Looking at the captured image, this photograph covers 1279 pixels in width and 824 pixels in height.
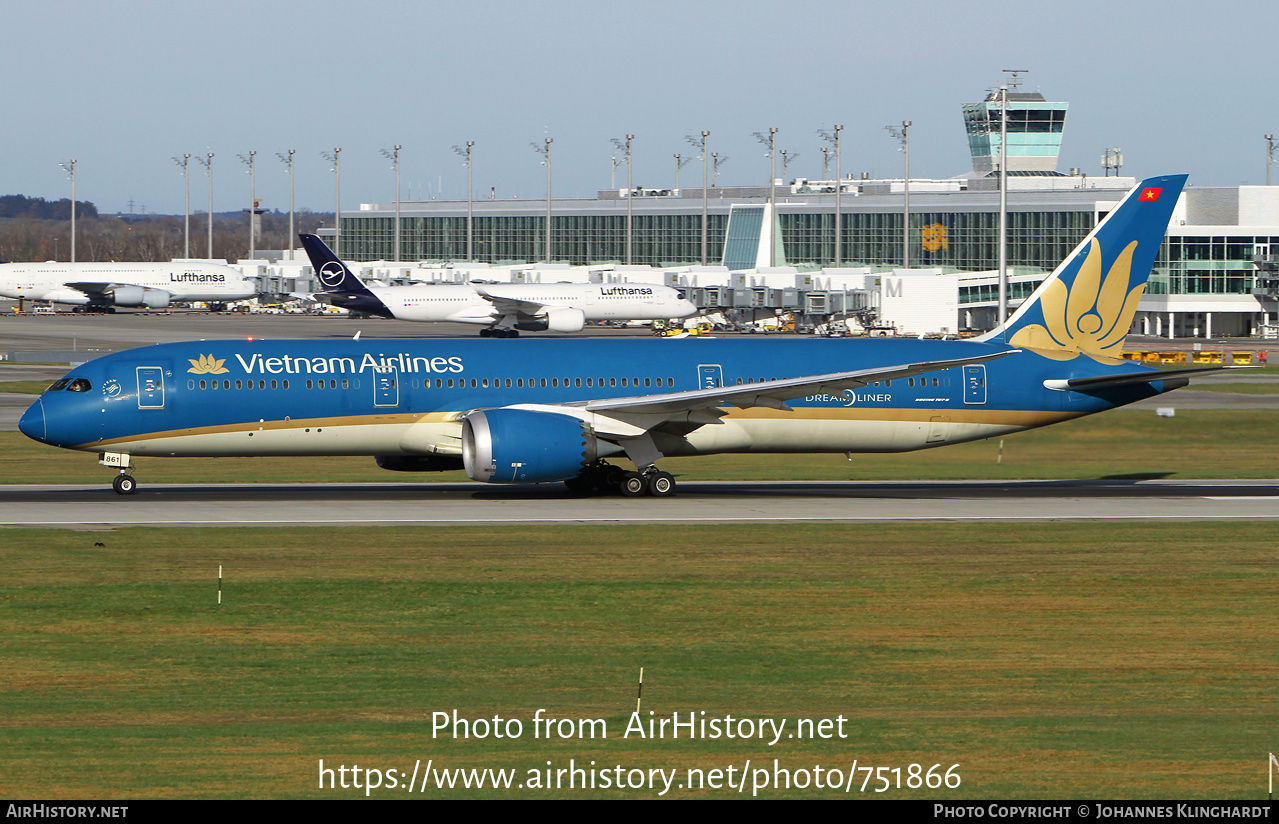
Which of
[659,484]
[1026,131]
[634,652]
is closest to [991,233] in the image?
[1026,131]

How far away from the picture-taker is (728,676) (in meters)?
19.0

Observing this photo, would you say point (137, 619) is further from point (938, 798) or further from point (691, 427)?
point (691, 427)

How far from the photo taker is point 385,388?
36969 mm

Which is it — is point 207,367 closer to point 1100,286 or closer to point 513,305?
point 1100,286

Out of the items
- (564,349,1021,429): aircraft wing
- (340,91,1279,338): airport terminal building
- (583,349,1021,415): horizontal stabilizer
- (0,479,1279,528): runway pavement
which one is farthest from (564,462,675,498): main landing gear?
(340,91,1279,338): airport terminal building

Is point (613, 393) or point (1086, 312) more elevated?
point (1086, 312)

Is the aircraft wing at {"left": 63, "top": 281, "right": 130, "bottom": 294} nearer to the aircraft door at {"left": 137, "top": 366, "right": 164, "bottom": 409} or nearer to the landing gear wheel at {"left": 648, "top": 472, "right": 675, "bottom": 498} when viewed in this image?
the aircraft door at {"left": 137, "top": 366, "right": 164, "bottom": 409}

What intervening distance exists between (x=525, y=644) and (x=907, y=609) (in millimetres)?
6465

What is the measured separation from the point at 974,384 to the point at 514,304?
3423 inches

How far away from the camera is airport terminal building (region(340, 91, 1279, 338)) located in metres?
142

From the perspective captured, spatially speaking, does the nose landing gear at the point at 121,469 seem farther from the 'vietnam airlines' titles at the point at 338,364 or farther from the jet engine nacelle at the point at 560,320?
the jet engine nacelle at the point at 560,320

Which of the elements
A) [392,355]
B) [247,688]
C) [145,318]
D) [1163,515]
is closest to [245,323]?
[145,318]

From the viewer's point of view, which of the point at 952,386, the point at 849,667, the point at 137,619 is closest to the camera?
the point at 849,667

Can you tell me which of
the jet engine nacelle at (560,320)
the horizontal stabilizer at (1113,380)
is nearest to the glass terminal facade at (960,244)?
the jet engine nacelle at (560,320)
